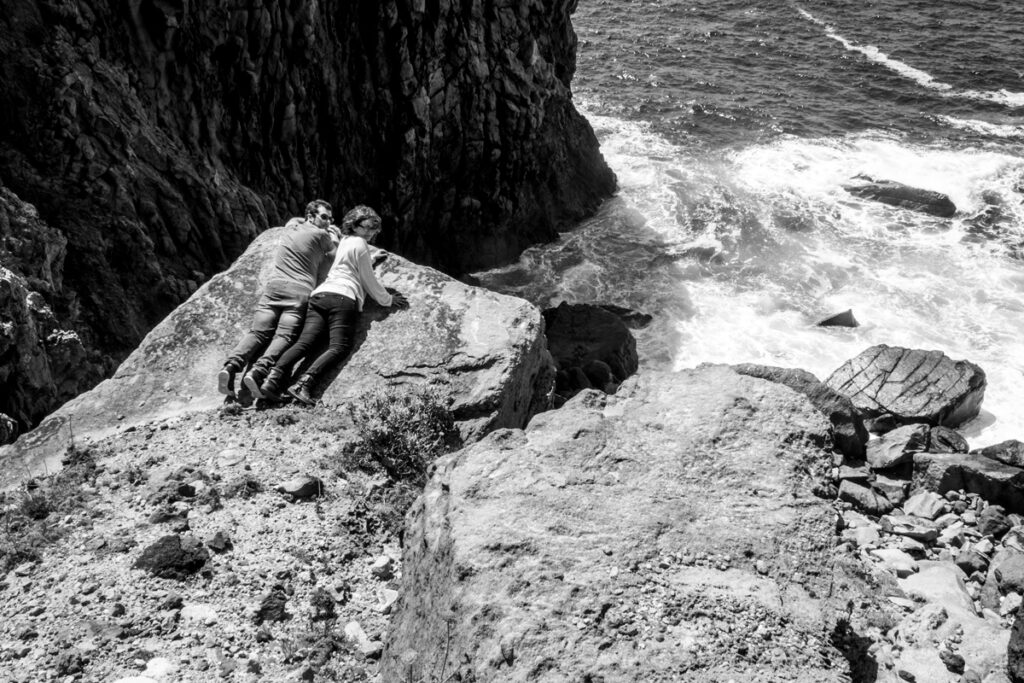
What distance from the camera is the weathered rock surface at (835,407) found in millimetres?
15453

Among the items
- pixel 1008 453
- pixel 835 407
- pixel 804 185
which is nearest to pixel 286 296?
pixel 835 407

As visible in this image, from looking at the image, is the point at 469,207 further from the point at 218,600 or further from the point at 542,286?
the point at 218,600

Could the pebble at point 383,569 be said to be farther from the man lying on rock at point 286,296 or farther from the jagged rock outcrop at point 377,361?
the man lying on rock at point 286,296

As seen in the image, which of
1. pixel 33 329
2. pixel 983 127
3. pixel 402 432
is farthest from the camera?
pixel 983 127

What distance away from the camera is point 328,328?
36.3 ft

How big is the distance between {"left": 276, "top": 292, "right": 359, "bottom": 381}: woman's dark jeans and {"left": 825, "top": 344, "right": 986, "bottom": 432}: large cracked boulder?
1455cm

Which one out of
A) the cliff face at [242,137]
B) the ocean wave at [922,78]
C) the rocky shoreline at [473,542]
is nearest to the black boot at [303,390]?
the rocky shoreline at [473,542]

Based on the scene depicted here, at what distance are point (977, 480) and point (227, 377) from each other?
11768mm

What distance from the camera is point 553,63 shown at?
33719mm

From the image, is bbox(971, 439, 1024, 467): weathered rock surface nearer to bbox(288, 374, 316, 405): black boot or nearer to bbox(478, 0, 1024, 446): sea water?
bbox(478, 0, 1024, 446): sea water

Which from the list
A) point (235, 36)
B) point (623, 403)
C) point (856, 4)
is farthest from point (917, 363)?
point (856, 4)

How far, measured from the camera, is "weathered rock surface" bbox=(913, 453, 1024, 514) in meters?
13.4

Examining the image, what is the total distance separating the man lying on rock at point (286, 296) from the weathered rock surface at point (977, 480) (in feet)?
33.5

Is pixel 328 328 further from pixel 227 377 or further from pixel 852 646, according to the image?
pixel 852 646
